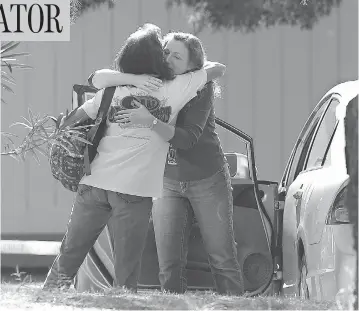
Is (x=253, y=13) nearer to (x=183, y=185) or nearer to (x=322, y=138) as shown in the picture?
(x=322, y=138)

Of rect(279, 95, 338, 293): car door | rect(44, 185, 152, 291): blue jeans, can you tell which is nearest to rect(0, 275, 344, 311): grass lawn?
rect(44, 185, 152, 291): blue jeans

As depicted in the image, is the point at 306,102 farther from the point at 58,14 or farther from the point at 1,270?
the point at 58,14

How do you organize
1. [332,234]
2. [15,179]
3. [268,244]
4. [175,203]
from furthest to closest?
[15,179] < [268,244] < [175,203] < [332,234]

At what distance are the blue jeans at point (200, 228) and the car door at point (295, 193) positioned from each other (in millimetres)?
309

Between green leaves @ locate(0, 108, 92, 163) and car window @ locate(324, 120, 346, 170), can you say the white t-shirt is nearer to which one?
green leaves @ locate(0, 108, 92, 163)

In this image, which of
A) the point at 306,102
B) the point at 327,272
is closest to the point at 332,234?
the point at 327,272

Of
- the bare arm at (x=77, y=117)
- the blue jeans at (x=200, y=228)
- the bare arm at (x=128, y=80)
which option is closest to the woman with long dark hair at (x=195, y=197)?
the blue jeans at (x=200, y=228)

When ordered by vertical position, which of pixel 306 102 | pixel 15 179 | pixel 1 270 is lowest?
pixel 1 270

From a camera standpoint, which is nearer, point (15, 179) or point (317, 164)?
point (317, 164)

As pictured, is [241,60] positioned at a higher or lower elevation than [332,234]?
higher

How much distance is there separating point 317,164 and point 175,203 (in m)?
0.71

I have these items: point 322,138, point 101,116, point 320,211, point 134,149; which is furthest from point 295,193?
point 101,116

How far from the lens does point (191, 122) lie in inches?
175

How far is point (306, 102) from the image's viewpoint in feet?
35.9
